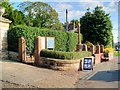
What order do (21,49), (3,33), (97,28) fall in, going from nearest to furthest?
(21,49) < (3,33) < (97,28)

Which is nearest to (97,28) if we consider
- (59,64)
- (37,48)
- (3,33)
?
(3,33)

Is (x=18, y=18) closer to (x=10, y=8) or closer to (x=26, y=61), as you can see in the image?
(x=10, y=8)

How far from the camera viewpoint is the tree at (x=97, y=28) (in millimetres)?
32281

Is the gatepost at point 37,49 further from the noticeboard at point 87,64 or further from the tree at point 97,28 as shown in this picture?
the tree at point 97,28

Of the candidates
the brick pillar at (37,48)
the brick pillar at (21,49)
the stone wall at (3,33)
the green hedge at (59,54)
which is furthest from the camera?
the stone wall at (3,33)

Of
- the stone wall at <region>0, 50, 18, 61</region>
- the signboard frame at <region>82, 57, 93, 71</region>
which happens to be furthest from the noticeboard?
the stone wall at <region>0, 50, 18, 61</region>

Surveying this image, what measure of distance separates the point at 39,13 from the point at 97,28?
9.37 m

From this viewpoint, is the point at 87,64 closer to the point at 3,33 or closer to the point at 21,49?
the point at 21,49

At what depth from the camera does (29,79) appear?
10.2 m

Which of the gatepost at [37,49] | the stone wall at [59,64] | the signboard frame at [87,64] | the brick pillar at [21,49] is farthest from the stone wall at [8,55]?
the signboard frame at [87,64]

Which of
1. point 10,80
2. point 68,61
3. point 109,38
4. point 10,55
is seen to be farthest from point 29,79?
point 109,38

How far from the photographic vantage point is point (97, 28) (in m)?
32.3

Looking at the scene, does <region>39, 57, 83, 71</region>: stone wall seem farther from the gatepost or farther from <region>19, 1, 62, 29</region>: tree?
<region>19, 1, 62, 29</region>: tree

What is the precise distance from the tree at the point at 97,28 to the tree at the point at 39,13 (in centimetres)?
499
